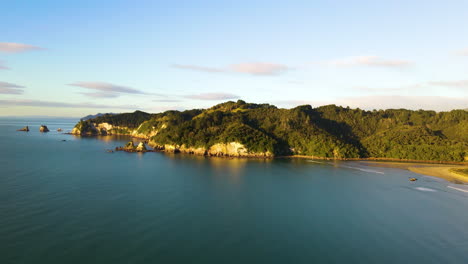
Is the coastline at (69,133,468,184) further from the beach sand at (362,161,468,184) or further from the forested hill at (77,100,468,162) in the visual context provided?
the forested hill at (77,100,468,162)

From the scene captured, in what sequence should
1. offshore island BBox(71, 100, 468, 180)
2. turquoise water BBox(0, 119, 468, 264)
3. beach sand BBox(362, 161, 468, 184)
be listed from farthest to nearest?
offshore island BBox(71, 100, 468, 180) < beach sand BBox(362, 161, 468, 184) < turquoise water BBox(0, 119, 468, 264)

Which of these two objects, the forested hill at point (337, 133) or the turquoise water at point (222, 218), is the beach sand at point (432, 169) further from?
the forested hill at point (337, 133)

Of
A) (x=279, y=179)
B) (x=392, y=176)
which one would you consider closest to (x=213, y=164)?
(x=279, y=179)

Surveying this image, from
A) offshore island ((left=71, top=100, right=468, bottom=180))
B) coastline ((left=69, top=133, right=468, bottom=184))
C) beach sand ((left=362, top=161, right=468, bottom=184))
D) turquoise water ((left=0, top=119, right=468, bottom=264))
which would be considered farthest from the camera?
offshore island ((left=71, top=100, right=468, bottom=180))

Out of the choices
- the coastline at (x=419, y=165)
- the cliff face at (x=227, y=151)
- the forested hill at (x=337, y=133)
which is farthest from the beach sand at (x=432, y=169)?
the cliff face at (x=227, y=151)

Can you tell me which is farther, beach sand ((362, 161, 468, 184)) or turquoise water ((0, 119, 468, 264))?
beach sand ((362, 161, 468, 184))

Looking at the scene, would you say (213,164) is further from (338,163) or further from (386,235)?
(386,235)

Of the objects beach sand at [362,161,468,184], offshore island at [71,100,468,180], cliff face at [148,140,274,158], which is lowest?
beach sand at [362,161,468,184]

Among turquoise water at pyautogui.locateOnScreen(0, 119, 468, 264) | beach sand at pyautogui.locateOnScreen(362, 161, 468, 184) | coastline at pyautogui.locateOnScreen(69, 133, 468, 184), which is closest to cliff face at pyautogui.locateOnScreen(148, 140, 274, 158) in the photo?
coastline at pyautogui.locateOnScreen(69, 133, 468, 184)
